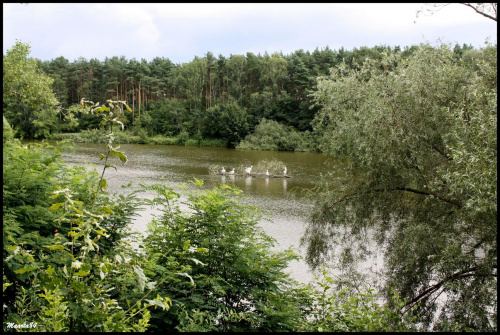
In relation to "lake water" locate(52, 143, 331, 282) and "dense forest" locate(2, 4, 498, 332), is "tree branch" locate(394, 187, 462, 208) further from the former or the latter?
"lake water" locate(52, 143, 331, 282)

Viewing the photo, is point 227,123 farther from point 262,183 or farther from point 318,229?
point 318,229

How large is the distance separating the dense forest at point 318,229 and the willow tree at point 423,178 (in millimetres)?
31

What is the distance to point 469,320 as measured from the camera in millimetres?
5465

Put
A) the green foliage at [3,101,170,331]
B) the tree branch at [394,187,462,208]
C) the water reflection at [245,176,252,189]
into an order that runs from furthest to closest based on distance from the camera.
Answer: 1. the water reflection at [245,176,252,189]
2. the tree branch at [394,187,462,208]
3. the green foliage at [3,101,170,331]

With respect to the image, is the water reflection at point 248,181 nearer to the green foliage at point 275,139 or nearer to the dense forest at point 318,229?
the dense forest at point 318,229

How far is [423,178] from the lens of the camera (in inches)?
293

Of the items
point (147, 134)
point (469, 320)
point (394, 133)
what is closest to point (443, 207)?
point (394, 133)

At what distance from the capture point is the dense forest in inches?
106

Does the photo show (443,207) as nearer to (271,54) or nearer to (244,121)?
(244,121)

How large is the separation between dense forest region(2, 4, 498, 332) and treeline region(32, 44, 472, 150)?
30398 mm

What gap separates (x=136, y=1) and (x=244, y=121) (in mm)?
46236

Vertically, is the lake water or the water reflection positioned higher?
the lake water

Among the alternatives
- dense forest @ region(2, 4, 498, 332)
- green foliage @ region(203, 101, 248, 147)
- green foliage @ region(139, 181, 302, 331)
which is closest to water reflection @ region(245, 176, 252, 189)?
dense forest @ region(2, 4, 498, 332)

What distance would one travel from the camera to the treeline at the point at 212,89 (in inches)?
1599
